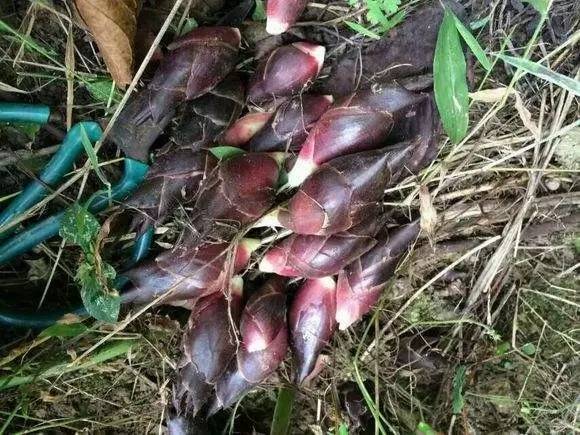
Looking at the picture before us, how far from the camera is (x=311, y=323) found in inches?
45.9

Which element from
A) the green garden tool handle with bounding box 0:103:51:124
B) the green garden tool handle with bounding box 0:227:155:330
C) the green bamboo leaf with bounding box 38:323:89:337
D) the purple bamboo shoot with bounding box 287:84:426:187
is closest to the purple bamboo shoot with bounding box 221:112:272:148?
the purple bamboo shoot with bounding box 287:84:426:187

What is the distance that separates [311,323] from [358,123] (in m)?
0.39

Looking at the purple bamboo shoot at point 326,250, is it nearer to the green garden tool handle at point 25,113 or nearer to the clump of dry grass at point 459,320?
the clump of dry grass at point 459,320

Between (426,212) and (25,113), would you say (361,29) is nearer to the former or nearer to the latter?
(426,212)

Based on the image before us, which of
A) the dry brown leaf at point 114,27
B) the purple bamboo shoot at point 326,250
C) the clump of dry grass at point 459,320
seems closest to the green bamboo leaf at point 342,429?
the clump of dry grass at point 459,320

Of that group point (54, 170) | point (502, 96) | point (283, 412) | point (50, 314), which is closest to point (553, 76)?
point (502, 96)

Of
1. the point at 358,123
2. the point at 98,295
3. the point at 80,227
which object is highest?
the point at 358,123

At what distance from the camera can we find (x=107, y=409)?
4.23ft

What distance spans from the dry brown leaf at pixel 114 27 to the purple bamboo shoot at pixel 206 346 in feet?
1.44

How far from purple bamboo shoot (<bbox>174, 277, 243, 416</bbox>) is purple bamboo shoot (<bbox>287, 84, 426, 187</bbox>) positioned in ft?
0.98

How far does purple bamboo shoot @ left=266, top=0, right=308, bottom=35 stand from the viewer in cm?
105

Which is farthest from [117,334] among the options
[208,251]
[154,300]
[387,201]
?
[387,201]

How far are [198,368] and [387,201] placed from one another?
48 cm

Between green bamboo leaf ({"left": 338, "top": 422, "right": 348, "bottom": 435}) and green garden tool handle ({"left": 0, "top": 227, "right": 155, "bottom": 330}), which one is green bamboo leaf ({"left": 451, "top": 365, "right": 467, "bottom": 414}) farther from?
green garden tool handle ({"left": 0, "top": 227, "right": 155, "bottom": 330})
